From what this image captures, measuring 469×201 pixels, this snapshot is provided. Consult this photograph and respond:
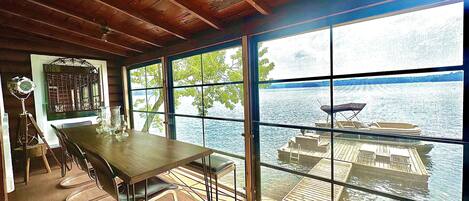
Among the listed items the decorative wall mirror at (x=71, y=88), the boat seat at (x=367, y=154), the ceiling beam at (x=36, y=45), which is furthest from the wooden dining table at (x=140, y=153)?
the ceiling beam at (x=36, y=45)

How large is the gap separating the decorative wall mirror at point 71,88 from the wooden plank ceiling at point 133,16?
0.83 metres

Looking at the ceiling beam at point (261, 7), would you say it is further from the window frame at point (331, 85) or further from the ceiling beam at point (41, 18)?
the ceiling beam at point (41, 18)

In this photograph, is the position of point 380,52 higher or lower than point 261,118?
higher

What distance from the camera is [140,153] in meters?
1.67

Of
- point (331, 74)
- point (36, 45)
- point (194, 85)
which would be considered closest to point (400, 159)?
point (331, 74)

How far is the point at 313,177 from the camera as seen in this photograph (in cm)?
200

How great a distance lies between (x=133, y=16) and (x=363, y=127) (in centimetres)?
252

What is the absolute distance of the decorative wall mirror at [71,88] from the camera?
3652 mm

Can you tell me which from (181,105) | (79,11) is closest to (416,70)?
(181,105)

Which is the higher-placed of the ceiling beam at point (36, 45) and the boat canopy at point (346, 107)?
the ceiling beam at point (36, 45)

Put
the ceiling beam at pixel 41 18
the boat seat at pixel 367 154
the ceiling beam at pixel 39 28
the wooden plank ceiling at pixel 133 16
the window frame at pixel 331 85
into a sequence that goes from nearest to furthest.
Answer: the window frame at pixel 331 85, the boat seat at pixel 367 154, the wooden plank ceiling at pixel 133 16, the ceiling beam at pixel 41 18, the ceiling beam at pixel 39 28

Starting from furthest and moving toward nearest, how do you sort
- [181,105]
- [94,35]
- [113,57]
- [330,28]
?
[113,57]
[181,105]
[94,35]
[330,28]

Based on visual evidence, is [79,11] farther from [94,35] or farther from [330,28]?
[330,28]

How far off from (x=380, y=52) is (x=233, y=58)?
4.98 ft
